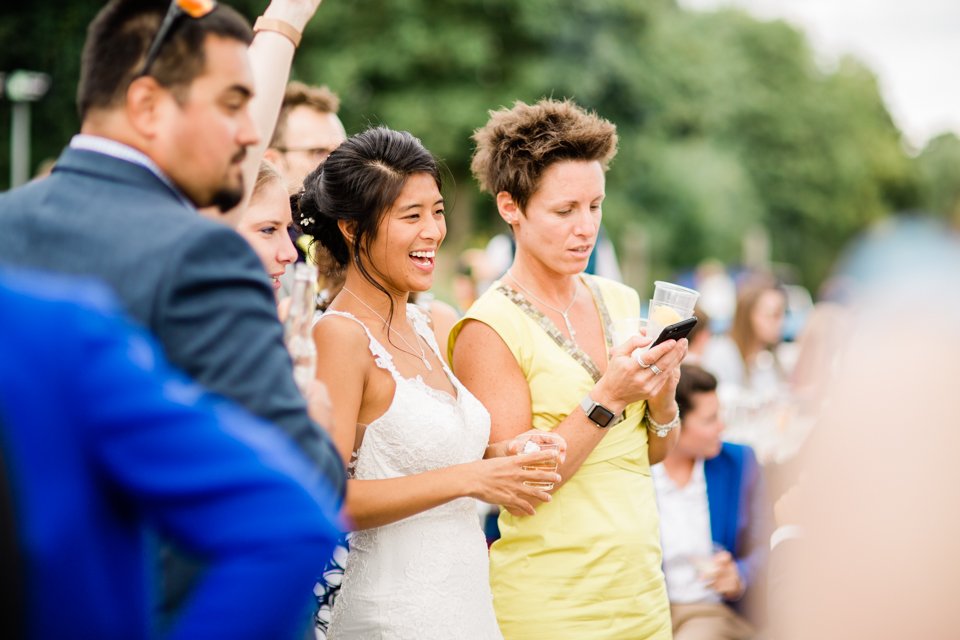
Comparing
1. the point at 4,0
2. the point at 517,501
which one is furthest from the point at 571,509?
the point at 4,0

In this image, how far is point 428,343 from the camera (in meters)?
A: 3.10

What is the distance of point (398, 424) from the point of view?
2.67 metres

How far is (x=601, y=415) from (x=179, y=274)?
1746 millimetres

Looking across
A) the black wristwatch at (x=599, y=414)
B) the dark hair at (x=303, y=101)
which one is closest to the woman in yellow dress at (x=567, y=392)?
the black wristwatch at (x=599, y=414)

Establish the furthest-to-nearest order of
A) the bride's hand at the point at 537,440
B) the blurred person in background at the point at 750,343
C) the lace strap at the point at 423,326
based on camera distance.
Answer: the blurred person in background at the point at 750,343
the lace strap at the point at 423,326
the bride's hand at the point at 537,440

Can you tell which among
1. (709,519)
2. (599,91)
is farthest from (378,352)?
(599,91)

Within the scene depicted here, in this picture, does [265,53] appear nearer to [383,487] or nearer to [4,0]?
[383,487]

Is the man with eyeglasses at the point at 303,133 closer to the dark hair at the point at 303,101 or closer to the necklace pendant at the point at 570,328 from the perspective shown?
the dark hair at the point at 303,101

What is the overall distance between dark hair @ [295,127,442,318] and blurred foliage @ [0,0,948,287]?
8.90 m

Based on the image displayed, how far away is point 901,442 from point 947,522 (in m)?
0.14

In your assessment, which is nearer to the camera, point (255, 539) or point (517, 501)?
point (255, 539)

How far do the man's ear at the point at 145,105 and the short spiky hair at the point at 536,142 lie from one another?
175 cm

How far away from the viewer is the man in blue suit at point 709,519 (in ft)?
14.0

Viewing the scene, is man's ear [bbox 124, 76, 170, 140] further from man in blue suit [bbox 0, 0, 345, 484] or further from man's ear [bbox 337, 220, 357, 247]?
man's ear [bbox 337, 220, 357, 247]
